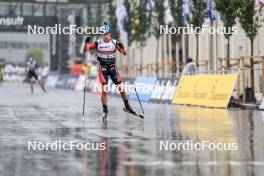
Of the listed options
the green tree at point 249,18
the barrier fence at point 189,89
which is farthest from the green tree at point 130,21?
the green tree at point 249,18

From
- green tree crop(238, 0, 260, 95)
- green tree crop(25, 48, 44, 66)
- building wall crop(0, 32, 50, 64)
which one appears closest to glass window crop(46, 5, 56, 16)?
building wall crop(0, 32, 50, 64)

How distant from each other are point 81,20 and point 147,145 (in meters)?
51.7

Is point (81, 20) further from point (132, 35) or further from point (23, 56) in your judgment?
point (23, 56)

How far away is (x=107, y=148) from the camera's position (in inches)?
353

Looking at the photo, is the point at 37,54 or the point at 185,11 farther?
the point at 37,54

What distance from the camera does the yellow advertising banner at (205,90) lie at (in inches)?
813

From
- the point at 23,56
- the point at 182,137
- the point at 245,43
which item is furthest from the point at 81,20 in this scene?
the point at 23,56
